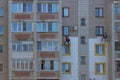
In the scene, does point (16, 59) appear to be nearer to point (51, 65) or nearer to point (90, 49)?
A: point (51, 65)

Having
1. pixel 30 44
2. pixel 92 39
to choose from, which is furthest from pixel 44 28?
pixel 92 39

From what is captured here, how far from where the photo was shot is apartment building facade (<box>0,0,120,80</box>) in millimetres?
36406

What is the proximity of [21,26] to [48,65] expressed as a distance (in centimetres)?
451

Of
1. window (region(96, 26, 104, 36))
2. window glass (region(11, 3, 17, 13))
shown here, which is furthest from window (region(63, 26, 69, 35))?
window glass (region(11, 3, 17, 13))

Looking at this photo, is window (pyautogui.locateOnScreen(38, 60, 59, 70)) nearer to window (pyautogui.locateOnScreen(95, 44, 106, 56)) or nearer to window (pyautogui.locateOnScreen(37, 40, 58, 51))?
window (pyautogui.locateOnScreen(37, 40, 58, 51))

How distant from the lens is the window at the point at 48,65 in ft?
119

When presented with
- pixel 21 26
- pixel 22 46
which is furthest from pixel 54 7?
pixel 22 46

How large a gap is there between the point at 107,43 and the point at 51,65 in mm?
5990

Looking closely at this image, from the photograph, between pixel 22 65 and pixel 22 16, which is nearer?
pixel 22 65

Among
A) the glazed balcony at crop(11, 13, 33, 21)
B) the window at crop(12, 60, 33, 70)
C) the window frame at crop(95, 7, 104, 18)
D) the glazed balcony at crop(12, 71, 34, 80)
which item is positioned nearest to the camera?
the glazed balcony at crop(12, 71, 34, 80)

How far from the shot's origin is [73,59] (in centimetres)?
3753

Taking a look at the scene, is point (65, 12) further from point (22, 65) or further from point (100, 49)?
point (22, 65)

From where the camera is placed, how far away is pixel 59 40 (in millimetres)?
36562

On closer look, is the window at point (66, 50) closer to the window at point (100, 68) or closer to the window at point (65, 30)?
the window at point (65, 30)
